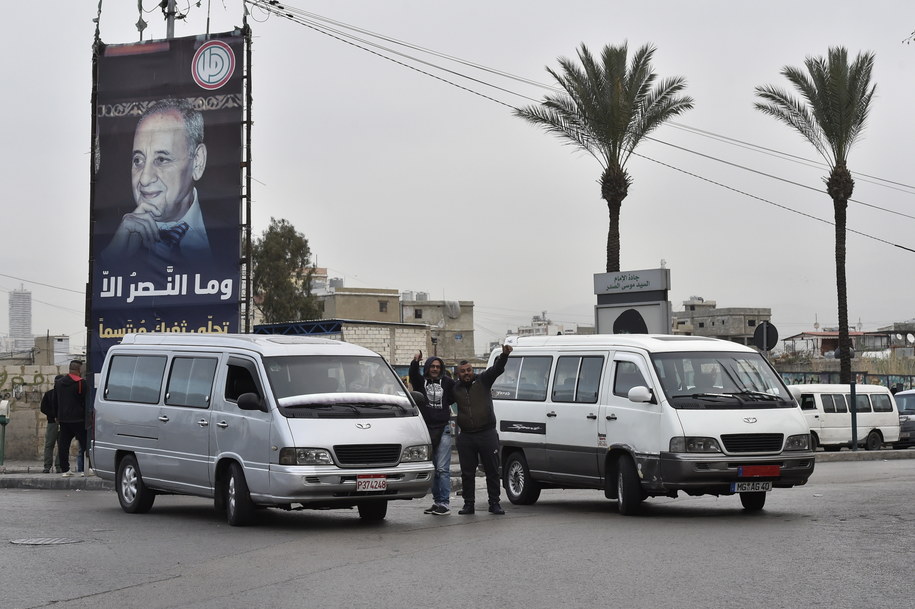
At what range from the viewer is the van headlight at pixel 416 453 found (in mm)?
13602

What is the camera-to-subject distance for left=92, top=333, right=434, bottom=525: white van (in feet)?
43.1

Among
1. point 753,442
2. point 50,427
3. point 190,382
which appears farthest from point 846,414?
point 190,382

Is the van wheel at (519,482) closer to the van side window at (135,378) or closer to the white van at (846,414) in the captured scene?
the van side window at (135,378)

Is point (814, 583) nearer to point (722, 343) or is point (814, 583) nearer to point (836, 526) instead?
point (836, 526)

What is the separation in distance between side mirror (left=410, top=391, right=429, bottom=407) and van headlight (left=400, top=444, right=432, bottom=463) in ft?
2.33

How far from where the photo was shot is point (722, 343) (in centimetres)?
1538

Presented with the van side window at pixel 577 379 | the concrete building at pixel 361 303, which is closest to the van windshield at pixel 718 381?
the van side window at pixel 577 379

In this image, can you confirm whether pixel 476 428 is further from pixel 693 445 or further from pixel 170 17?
pixel 170 17

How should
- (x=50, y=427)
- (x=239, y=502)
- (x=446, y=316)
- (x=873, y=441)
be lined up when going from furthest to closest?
(x=446, y=316)
(x=873, y=441)
(x=50, y=427)
(x=239, y=502)

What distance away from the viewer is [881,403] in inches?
1426

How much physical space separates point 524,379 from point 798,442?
393 cm

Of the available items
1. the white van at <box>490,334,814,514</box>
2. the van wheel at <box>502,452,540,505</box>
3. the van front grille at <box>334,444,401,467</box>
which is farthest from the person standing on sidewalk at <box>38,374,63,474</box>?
the van front grille at <box>334,444,401,467</box>

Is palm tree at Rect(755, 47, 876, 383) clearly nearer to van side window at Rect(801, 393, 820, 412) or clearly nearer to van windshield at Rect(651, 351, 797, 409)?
van side window at Rect(801, 393, 820, 412)

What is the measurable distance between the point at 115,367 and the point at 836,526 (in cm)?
913
